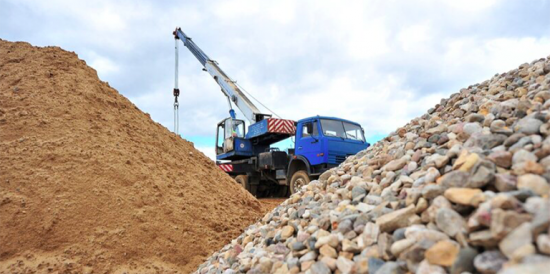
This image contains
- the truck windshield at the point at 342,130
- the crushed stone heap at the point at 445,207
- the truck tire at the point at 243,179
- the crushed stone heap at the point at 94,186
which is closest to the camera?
the crushed stone heap at the point at 445,207

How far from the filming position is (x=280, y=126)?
10.3m

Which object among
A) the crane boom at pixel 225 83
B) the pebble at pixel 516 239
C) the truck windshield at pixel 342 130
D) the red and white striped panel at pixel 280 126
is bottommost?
the pebble at pixel 516 239

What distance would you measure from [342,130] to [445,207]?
22.6ft

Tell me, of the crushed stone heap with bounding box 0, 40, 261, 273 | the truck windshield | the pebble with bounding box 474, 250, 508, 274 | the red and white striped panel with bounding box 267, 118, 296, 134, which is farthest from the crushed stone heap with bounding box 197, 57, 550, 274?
the red and white striped panel with bounding box 267, 118, 296, 134

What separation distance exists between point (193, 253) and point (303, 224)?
2.01 m

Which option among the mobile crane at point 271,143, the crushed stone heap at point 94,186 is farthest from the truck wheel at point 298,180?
the crushed stone heap at point 94,186

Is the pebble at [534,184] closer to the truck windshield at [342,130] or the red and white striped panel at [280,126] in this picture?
the truck windshield at [342,130]

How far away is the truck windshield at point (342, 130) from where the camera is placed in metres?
8.24

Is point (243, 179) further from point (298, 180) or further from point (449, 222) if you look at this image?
point (449, 222)

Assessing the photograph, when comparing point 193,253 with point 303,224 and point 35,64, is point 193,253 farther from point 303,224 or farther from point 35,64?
point 35,64

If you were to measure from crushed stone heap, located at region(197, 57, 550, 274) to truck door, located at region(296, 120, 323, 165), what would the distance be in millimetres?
4842

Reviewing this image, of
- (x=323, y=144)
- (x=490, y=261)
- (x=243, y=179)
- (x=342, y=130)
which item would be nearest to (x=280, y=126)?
(x=243, y=179)

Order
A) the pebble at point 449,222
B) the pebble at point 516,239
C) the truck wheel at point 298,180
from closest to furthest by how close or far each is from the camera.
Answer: the pebble at point 516,239 → the pebble at point 449,222 → the truck wheel at point 298,180

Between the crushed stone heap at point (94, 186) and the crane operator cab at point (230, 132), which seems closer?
the crushed stone heap at point (94, 186)
